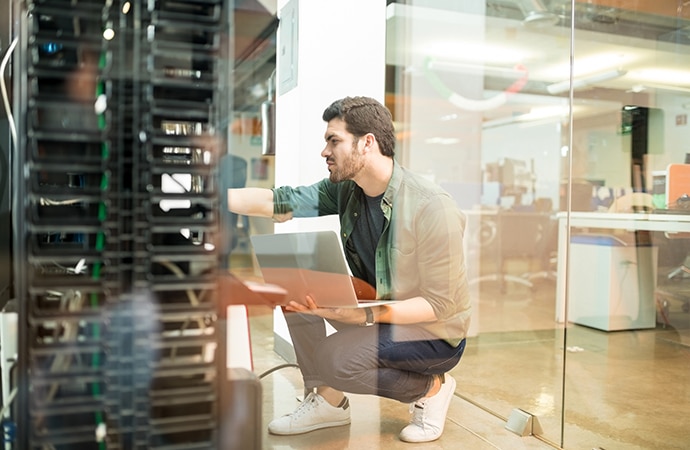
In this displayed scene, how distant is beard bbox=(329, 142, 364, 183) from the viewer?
137 cm

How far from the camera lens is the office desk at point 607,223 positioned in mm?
2510

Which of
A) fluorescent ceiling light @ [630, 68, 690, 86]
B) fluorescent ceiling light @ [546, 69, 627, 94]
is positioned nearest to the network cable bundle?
fluorescent ceiling light @ [630, 68, 690, 86]

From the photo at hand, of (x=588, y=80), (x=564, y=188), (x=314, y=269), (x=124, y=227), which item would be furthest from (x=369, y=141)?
(x=588, y=80)

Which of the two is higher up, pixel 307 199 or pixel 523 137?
pixel 523 137

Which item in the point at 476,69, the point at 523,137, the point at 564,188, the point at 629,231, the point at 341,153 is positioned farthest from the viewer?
the point at 523,137

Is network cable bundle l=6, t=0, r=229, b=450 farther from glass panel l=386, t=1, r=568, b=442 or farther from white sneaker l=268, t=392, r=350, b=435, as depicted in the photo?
glass panel l=386, t=1, r=568, b=442

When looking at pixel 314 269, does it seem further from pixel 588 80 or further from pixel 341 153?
pixel 588 80

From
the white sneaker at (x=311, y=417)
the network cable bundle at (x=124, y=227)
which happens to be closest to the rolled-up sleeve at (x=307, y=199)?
the white sneaker at (x=311, y=417)

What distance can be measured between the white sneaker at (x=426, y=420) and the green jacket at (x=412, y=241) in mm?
177

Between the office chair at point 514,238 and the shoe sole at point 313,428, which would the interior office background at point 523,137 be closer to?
the office chair at point 514,238

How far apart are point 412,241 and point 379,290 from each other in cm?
15

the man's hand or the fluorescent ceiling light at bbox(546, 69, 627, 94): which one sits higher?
the fluorescent ceiling light at bbox(546, 69, 627, 94)

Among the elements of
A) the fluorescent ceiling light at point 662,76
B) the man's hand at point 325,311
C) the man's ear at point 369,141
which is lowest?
the man's hand at point 325,311

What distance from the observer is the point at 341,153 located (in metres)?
1.39
